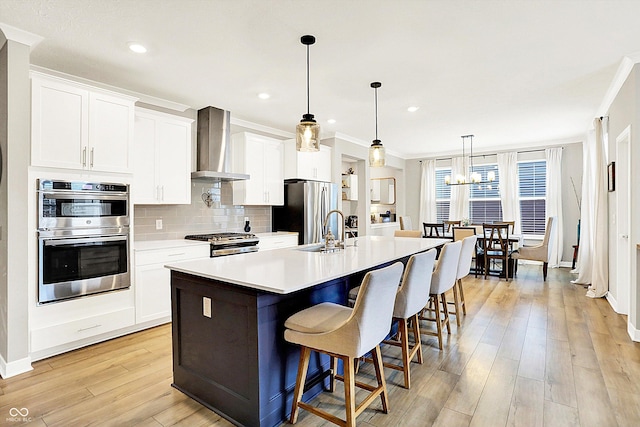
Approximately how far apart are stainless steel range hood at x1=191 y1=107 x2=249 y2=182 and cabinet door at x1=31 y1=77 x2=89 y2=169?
1424 millimetres

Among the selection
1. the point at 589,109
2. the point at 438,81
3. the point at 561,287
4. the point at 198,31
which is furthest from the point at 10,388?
the point at 589,109

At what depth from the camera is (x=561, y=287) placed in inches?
205

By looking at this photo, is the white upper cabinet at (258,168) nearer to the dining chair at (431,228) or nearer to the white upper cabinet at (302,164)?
the white upper cabinet at (302,164)

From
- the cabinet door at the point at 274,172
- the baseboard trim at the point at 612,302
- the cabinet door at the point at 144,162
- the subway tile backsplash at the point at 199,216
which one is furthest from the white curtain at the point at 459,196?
the cabinet door at the point at 144,162

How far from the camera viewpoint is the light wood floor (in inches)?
79.4

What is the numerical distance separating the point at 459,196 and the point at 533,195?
1.46 meters

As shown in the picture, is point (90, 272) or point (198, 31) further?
point (90, 272)

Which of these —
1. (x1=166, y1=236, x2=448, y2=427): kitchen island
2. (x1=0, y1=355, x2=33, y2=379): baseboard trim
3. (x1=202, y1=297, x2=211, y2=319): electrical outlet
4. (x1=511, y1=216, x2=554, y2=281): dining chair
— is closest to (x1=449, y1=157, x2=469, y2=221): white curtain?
(x1=511, y1=216, x2=554, y2=281): dining chair

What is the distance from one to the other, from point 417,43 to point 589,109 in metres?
3.54

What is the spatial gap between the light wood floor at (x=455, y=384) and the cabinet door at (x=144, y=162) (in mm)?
1433

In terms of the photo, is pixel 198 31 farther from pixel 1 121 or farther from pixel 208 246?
pixel 208 246

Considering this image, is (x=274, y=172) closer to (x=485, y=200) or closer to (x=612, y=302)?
(x=612, y=302)

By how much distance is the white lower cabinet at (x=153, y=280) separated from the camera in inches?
135

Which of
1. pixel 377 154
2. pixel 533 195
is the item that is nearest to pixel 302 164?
pixel 377 154
